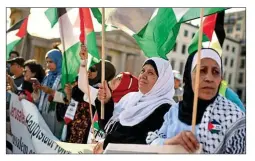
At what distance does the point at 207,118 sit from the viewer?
9.75ft

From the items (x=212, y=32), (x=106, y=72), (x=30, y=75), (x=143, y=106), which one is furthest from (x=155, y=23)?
(x=30, y=75)

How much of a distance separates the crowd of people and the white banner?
49mm

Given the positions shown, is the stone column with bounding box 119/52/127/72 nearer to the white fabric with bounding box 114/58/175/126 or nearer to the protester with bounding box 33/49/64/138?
the white fabric with bounding box 114/58/175/126

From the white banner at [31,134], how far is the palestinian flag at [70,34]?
0.40 m

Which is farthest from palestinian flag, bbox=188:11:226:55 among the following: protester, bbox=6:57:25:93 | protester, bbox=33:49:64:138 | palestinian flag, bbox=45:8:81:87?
protester, bbox=6:57:25:93

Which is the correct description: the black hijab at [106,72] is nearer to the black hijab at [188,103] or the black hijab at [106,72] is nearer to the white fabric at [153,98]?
the white fabric at [153,98]

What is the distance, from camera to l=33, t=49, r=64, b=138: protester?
362 cm

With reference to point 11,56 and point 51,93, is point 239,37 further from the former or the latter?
point 11,56

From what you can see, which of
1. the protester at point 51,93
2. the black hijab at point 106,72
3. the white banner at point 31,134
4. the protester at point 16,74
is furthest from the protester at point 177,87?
the protester at point 16,74

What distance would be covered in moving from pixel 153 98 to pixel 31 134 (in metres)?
1.17

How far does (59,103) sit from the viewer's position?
3639mm
